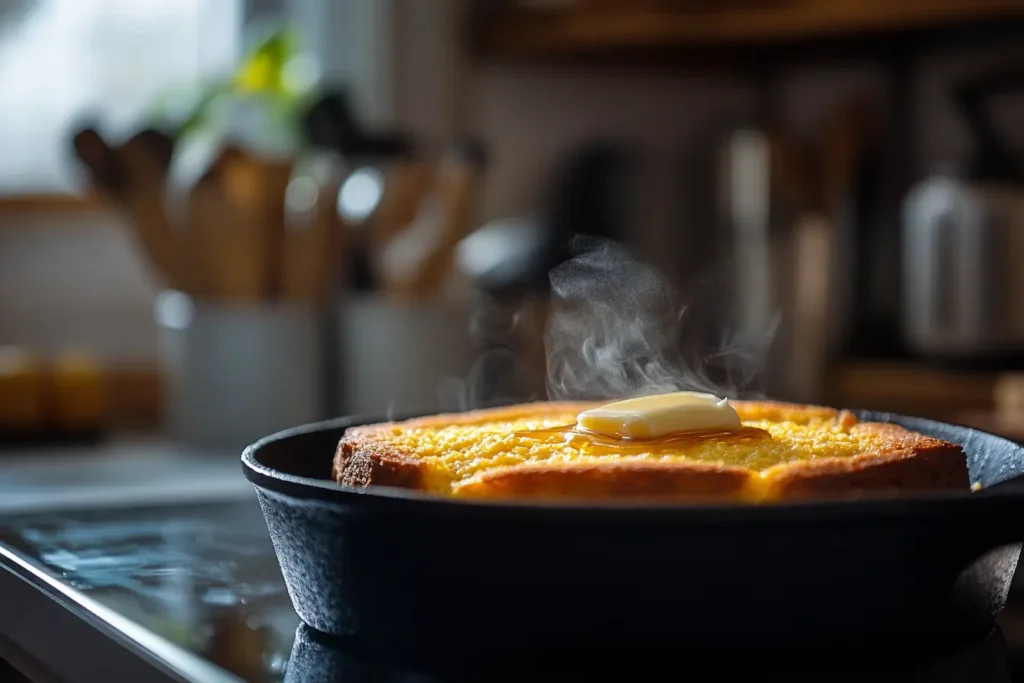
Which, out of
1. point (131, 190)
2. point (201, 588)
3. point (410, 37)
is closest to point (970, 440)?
point (201, 588)

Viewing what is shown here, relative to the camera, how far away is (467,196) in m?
1.80

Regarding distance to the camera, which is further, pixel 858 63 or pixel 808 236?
pixel 858 63

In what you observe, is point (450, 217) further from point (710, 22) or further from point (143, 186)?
point (710, 22)

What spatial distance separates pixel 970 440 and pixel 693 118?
2254 mm

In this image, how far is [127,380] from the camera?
7.35 ft

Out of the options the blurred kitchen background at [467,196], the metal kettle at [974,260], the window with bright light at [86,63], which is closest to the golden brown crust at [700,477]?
the blurred kitchen background at [467,196]

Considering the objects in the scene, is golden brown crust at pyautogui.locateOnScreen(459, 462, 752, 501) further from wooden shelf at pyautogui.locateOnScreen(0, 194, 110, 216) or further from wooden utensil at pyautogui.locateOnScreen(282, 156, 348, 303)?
wooden shelf at pyautogui.locateOnScreen(0, 194, 110, 216)

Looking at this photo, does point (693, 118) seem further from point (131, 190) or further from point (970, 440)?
point (970, 440)

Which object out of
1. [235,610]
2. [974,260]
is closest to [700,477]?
[235,610]

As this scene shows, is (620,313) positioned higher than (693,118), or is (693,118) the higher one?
(693,118)

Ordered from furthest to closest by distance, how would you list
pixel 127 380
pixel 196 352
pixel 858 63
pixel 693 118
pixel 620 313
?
1. pixel 693 118
2. pixel 858 63
3. pixel 127 380
4. pixel 196 352
5. pixel 620 313

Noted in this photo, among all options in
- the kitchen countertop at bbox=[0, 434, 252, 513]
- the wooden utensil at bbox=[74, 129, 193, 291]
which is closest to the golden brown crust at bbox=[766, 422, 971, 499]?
the kitchen countertop at bbox=[0, 434, 252, 513]

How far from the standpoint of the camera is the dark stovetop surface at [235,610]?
1.56 ft

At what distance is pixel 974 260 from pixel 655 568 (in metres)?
1.77
